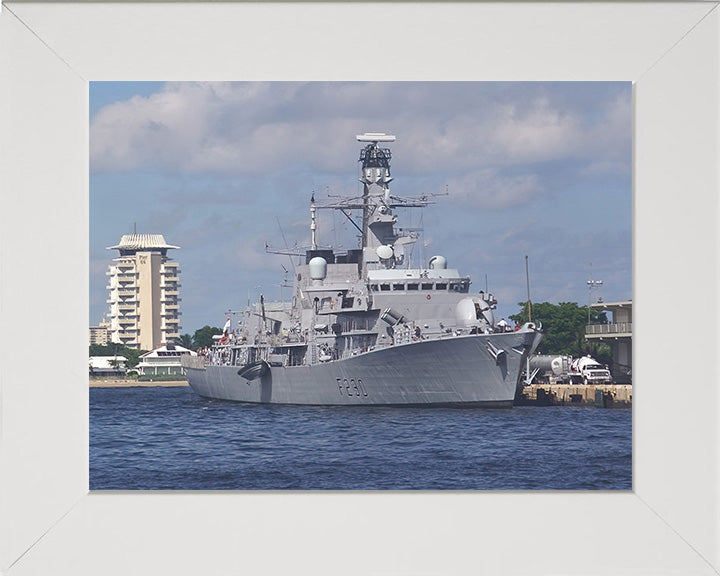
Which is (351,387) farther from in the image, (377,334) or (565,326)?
(565,326)

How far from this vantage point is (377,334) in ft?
70.7

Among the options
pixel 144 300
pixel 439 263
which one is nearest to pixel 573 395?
pixel 439 263

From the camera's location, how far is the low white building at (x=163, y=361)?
54938mm

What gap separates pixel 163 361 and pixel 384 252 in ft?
116

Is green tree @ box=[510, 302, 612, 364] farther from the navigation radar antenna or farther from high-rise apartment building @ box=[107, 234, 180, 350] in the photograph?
high-rise apartment building @ box=[107, 234, 180, 350]

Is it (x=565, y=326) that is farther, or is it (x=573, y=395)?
(x=565, y=326)

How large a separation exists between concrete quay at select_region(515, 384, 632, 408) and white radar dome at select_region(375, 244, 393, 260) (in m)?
5.34
